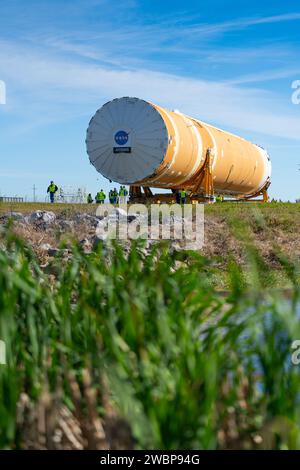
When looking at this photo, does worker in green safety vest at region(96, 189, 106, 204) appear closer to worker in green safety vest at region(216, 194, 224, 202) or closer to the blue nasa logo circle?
worker in green safety vest at region(216, 194, 224, 202)

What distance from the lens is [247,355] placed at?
4.46 metres

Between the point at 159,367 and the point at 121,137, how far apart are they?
26656mm

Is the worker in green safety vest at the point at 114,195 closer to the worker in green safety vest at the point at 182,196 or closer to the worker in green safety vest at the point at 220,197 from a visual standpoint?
the worker in green safety vest at the point at 220,197

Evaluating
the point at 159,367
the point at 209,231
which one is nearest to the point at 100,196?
the point at 209,231

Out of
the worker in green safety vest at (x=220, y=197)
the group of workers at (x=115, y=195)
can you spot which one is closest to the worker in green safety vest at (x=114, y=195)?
the group of workers at (x=115, y=195)

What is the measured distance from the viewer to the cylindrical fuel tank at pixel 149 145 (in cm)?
2944

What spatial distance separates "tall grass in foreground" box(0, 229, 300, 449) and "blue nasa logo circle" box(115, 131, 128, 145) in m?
25.2

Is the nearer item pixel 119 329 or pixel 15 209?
pixel 119 329

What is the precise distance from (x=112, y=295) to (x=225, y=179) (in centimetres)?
3213

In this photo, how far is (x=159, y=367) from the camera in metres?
3.97

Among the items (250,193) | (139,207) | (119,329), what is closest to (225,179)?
(250,193)

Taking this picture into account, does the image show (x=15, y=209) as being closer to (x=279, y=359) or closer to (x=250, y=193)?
(x=250, y=193)

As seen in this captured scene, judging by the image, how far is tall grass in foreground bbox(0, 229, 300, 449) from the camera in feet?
12.2

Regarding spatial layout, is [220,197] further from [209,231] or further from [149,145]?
[209,231]
